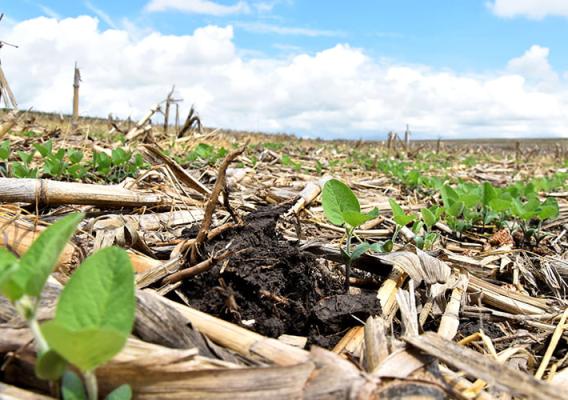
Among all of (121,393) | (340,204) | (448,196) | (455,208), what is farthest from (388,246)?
(448,196)

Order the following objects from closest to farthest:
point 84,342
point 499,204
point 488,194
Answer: point 84,342
point 499,204
point 488,194

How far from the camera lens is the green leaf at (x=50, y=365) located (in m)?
0.85

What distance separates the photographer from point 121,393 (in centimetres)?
94

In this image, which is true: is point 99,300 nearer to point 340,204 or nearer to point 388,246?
point 340,204

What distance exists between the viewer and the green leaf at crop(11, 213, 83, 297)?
0.83m

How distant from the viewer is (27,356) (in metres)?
1.03

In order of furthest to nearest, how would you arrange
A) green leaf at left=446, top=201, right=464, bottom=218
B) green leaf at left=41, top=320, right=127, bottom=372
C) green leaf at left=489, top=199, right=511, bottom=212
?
green leaf at left=489, top=199, right=511, bottom=212 < green leaf at left=446, top=201, right=464, bottom=218 < green leaf at left=41, top=320, right=127, bottom=372

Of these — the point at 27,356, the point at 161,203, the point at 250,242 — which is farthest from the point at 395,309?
the point at 161,203

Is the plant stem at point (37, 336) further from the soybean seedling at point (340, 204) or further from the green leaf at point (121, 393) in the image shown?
the soybean seedling at point (340, 204)

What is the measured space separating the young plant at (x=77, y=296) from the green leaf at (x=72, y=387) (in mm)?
33

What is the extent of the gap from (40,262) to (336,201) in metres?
1.07

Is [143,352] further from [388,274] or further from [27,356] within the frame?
[388,274]

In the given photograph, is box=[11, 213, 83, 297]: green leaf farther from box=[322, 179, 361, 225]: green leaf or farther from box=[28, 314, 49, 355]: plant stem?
box=[322, 179, 361, 225]: green leaf

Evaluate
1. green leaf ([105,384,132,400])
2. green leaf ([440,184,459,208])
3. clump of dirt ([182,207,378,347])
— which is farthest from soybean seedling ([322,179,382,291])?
green leaf ([440,184,459,208])
